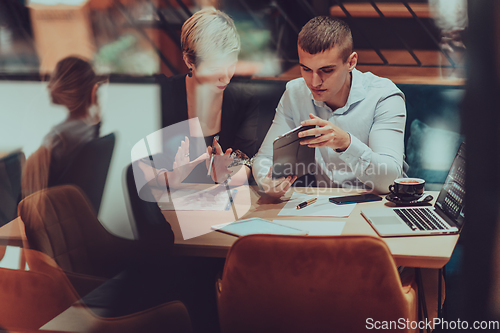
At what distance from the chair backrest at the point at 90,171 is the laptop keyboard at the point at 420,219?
99 cm

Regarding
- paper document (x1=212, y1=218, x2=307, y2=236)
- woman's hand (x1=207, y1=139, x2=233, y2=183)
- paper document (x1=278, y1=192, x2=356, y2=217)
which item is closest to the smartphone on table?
paper document (x1=278, y1=192, x2=356, y2=217)

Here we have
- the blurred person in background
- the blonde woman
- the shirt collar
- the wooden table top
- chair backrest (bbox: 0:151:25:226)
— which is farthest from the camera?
chair backrest (bbox: 0:151:25:226)

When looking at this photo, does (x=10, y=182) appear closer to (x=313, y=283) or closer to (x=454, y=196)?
(x=313, y=283)

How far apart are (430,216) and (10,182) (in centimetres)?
215

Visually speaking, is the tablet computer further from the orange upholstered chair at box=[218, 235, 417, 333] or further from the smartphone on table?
the orange upholstered chair at box=[218, 235, 417, 333]

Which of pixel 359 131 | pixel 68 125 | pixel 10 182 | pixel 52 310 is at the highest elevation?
pixel 68 125

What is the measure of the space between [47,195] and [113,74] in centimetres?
81

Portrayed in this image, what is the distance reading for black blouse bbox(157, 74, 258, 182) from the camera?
179 cm

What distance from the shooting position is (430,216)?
1118mm

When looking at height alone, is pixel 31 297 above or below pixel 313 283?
below

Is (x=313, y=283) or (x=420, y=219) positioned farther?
(x=420, y=219)

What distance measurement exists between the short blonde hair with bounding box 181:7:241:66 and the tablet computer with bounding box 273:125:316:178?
762mm

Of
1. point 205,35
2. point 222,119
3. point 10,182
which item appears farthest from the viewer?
point 10,182

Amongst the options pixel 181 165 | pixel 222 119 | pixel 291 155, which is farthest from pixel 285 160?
pixel 222 119
